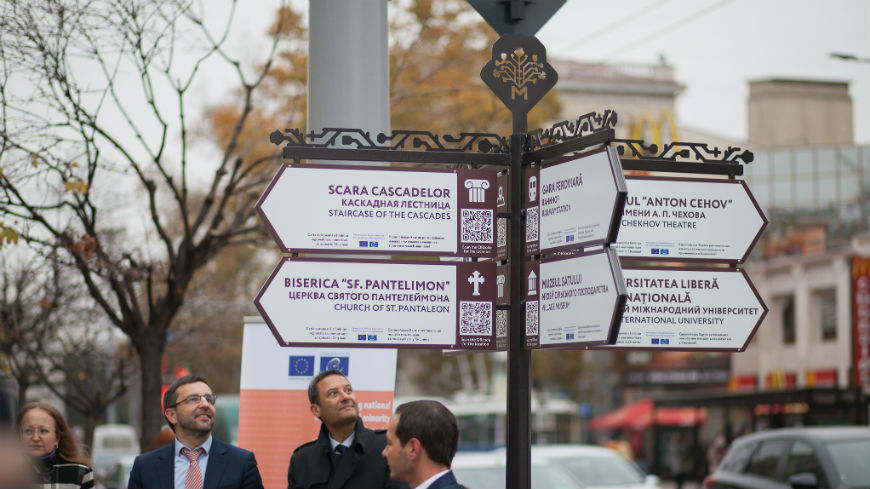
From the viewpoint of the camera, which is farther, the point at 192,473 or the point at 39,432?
the point at 39,432

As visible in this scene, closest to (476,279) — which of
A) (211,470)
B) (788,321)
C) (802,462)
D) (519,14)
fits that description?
(519,14)

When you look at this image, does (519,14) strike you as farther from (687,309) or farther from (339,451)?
(339,451)

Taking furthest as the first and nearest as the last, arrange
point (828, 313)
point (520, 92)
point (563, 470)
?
point (828, 313), point (563, 470), point (520, 92)

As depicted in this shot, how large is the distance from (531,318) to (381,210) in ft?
2.65

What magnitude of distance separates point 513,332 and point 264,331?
2.63 m

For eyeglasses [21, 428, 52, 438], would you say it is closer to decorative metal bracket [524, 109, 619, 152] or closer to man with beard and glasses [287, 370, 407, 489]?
man with beard and glasses [287, 370, 407, 489]

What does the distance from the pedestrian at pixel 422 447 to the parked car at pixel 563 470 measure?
10721mm

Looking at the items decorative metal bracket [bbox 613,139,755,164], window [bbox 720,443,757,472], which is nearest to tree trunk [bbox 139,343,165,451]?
window [bbox 720,443,757,472]

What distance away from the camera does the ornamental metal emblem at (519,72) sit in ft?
17.9

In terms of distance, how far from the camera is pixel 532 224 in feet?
17.6

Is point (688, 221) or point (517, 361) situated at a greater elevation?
point (688, 221)

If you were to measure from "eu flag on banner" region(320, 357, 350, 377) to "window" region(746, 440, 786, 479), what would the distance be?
716cm

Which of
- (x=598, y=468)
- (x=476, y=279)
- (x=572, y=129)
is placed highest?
(x=572, y=129)

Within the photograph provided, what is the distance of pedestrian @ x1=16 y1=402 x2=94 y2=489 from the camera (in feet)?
22.1
